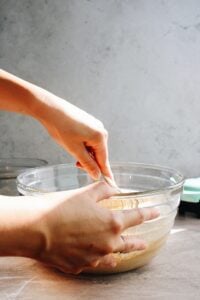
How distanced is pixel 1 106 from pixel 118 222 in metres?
0.46

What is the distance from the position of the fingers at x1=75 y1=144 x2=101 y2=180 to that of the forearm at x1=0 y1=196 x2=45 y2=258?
0.34 meters

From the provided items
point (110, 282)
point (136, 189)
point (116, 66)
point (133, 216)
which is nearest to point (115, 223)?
point (133, 216)

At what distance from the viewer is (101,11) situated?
122 cm

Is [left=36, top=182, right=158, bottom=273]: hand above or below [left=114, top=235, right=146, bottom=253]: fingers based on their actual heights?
above

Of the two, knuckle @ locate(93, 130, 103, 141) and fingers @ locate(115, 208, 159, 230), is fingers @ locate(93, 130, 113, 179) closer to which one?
knuckle @ locate(93, 130, 103, 141)

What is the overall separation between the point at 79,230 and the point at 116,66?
0.75 metres

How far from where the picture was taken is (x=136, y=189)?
1.03 metres

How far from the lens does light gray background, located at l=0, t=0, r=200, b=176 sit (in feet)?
4.00

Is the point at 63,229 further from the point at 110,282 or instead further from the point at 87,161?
the point at 87,161

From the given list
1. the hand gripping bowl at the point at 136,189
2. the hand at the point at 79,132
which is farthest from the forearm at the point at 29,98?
the hand gripping bowl at the point at 136,189

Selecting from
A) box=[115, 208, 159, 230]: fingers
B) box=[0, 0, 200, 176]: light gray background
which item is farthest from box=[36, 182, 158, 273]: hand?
box=[0, 0, 200, 176]: light gray background

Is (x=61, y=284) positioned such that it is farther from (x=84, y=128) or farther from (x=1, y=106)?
(x=1, y=106)

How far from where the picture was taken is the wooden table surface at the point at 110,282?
2.37ft

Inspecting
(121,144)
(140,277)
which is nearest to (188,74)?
(121,144)
